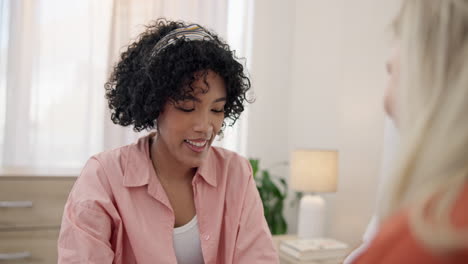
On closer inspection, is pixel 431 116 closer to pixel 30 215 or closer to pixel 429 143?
pixel 429 143

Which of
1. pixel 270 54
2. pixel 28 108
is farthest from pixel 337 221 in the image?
pixel 28 108

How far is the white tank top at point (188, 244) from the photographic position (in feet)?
4.18

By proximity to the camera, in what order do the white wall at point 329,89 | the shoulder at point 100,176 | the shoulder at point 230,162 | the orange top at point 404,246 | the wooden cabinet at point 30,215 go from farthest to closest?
the white wall at point 329,89 → the wooden cabinet at point 30,215 → the shoulder at point 230,162 → the shoulder at point 100,176 → the orange top at point 404,246

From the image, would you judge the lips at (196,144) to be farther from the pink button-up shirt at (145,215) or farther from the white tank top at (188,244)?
the white tank top at (188,244)

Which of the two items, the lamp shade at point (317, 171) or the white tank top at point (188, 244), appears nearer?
the white tank top at point (188, 244)

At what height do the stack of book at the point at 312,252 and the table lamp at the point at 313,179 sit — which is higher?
the table lamp at the point at 313,179

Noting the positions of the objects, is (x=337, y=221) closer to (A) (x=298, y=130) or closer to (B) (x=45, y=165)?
(A) (x=298, y=130)

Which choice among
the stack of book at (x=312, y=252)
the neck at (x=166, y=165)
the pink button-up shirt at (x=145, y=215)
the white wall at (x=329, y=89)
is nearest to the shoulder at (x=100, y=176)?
the pink button-up shirt at (x=145, y=215)

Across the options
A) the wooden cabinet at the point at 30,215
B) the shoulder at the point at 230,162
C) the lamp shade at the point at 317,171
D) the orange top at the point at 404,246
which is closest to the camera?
the orange top at the point at 404,246

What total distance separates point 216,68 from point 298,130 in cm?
190

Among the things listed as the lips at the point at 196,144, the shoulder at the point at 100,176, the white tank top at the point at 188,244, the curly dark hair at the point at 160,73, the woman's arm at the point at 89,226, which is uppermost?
the curly dark hair at the point at 160,73

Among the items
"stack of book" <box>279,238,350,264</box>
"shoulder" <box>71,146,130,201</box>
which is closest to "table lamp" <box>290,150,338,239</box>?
"stack of book" <box>279,238,350,264</box>

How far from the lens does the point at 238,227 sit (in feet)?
4.41

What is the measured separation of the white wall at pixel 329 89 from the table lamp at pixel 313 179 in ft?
0.81
